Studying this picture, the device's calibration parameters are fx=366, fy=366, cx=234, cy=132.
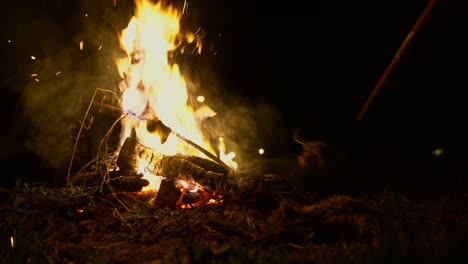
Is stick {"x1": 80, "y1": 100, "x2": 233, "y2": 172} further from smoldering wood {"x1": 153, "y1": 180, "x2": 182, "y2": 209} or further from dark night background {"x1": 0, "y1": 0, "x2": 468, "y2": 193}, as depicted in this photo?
smoldering wood {"x1": 153, "y1": 180, "x2": 182, "y2": 209}

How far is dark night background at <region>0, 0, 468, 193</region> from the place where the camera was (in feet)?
18.9

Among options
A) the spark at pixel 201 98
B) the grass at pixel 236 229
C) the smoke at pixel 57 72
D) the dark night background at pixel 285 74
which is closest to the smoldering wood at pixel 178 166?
the grass at pixel 236 229

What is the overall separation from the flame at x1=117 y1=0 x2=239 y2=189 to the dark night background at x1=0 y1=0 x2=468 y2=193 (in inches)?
28.1

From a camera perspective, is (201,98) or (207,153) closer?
(207,153)

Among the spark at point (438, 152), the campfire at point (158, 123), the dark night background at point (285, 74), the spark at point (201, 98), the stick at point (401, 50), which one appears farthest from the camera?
the spark at point (201, 98)

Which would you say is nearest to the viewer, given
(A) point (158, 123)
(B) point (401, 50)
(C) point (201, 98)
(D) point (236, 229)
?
(D) point (236, 229)

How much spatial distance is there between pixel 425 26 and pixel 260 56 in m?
3.73

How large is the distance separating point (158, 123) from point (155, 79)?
3.22 feet

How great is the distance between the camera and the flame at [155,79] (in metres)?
6.26

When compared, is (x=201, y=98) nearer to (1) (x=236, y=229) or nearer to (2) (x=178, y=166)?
(2) (x=178, y=166)

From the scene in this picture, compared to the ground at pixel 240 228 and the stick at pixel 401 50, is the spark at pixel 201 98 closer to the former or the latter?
the ground at pixel 240 228

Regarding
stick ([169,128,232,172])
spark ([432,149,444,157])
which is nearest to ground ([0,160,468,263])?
stick ([169,128,232,172])

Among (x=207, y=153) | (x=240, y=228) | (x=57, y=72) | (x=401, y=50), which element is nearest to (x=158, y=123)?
(x=207, y=153)

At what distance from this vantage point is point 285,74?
7824 mm
